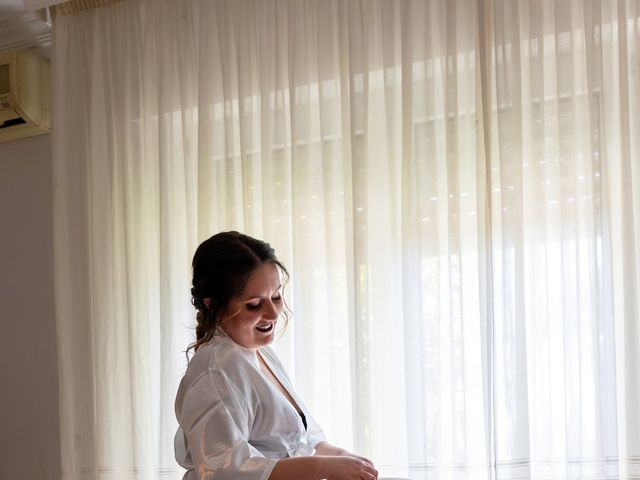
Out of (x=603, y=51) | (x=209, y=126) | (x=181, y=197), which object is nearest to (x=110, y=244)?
(x=181, y=197)

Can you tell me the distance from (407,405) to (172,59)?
1.57 metres

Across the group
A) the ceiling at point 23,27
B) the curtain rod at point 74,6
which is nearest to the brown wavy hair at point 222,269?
the curtain rod at point 74,6

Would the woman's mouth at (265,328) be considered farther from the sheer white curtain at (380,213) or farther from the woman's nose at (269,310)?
the sheer white curtain at (380,213)

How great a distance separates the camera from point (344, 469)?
1910 mm

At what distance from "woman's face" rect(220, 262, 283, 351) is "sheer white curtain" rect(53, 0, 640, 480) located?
2.28 feet

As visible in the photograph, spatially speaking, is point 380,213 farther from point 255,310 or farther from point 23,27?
point 23,27

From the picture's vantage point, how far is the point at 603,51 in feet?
8.46

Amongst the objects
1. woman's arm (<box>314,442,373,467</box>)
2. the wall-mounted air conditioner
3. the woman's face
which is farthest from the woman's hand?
the wall-mounted air conditioner

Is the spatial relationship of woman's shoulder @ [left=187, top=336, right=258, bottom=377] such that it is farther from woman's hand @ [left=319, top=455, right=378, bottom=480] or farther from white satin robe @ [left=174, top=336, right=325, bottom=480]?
woman's hand @ [left=319, top=455, right=378, bottom=480]

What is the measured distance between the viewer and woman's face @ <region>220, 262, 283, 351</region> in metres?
2.18

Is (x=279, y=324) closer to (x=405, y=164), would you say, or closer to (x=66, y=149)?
(x=405, y=164)

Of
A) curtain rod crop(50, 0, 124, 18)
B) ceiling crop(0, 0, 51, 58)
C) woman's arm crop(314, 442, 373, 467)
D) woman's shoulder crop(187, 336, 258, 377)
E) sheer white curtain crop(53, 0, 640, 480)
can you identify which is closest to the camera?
woman's shoulder crop(187, 336, 258, 377)

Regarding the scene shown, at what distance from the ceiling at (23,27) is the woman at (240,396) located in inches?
75.9

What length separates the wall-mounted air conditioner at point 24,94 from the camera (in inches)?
145
